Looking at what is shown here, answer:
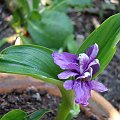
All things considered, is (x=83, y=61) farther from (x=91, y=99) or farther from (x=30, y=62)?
(x=91, y=99)

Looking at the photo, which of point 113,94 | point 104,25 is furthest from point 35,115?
point 113,94

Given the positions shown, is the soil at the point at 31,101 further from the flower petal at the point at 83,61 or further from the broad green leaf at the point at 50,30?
the broad green leaf at the point at 50,30

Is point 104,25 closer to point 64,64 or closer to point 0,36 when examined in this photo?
point 64,64

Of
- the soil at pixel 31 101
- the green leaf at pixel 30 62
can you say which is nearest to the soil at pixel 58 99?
the soil at pixel 31 101

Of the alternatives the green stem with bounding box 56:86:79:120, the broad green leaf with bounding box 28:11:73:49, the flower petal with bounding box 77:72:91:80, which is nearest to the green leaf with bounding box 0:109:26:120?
the green stem with bounding box 56:86:79:120

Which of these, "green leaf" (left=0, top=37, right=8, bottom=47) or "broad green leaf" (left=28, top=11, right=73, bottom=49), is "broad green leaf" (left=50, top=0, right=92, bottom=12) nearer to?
"broad green leaf" (left=28, top=11, right=73, bottom=49)

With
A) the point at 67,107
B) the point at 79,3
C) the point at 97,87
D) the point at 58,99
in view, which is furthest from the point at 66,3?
the point at 97,87
